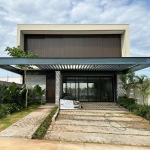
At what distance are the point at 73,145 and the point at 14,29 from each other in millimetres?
18748

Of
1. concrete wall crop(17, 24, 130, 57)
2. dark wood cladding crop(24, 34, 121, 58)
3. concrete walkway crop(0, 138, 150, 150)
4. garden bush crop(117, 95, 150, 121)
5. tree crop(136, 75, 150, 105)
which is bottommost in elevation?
concrete walkway crop(0, 138, 150, 150)

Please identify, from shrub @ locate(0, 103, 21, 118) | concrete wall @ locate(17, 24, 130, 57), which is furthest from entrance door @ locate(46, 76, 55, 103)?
shrub @ locate(0, 103, 21, 118)

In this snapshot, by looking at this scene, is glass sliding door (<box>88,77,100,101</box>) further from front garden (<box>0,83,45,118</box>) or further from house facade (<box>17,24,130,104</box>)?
front garden (<box>0,83,45,118</box>)

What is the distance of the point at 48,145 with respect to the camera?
5.39 m

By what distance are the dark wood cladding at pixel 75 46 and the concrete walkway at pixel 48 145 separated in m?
15.1

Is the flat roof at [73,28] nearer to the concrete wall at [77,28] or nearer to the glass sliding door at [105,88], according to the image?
the concrete wall at [77,28]

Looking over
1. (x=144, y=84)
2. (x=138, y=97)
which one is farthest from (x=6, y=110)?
(x=138, y=97)

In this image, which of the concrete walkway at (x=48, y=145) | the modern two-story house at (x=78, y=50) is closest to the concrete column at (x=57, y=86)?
the modern two-story house at (x=78, y=50)

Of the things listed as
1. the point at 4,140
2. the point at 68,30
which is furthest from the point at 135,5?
the point at 68,30

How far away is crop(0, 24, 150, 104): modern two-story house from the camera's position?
1811 cm

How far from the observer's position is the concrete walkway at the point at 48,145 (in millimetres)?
5184

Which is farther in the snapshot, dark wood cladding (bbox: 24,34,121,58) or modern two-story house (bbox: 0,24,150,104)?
dark wood cladding (bbox: 24,34,121,58)

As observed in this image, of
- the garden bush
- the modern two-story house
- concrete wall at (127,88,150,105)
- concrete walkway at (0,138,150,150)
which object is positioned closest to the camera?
concrete walkway at (0,138,150,150)

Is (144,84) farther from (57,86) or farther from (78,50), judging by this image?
(78,50)
